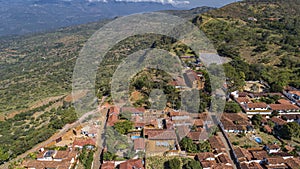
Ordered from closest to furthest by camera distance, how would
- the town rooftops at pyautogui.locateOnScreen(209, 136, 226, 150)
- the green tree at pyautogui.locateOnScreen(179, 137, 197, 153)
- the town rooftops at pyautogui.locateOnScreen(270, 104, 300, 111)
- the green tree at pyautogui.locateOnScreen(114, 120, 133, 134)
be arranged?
the green tree at pyautogui.locateOnScreen(179, 137, 197, 153) < the town rooftops at pyautogui.locateOnScreen(209, 136, 226, 150) < the green tree at pyautogui.locateOnScreen(114, 120, 133, 134) < the town rooftops at pyautogui.locateOnScreen(270, 104, 300, 111)

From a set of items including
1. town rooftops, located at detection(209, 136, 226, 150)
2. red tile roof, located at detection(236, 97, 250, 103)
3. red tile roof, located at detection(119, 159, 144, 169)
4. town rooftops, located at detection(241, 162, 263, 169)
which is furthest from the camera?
red tile roof, located at detection(236, 97, 250, 103)

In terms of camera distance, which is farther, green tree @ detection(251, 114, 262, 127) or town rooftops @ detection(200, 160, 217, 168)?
green tree @ detection(251, 114, 262, 127)

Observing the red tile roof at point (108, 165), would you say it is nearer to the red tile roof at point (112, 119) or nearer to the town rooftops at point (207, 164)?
the red tile roof at point (112, 119)

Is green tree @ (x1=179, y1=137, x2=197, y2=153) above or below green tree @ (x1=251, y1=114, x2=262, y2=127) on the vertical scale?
below

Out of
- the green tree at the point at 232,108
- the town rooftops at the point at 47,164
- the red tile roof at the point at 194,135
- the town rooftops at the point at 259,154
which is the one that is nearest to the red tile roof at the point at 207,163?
the red tile roof at the point at 194,135

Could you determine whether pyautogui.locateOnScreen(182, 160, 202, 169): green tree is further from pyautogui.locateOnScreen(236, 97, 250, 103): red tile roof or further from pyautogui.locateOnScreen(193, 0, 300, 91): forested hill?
pyautogui.locateOnScreen(193, 0, 300, 91): forested hill

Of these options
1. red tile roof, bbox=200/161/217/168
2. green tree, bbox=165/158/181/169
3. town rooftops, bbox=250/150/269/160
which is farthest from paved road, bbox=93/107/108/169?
town rooftops, bbox=250/150/269/160

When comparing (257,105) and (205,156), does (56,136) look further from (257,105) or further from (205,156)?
(257,105)

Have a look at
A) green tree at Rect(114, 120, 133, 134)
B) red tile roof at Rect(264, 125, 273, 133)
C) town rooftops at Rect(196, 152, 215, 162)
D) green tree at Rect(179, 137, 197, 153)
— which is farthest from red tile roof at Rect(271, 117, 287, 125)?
green tree at Rect(114, 120, 133, 134)

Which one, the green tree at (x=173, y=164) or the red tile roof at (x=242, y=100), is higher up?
the red tile roof at (x=242, y=100)

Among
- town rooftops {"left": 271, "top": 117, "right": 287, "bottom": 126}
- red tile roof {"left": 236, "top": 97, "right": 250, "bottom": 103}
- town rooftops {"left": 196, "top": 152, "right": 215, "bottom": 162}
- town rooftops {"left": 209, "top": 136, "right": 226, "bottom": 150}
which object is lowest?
town rooftops {"left": 196, "top": 152, "right": 215, "bottom": 162}
